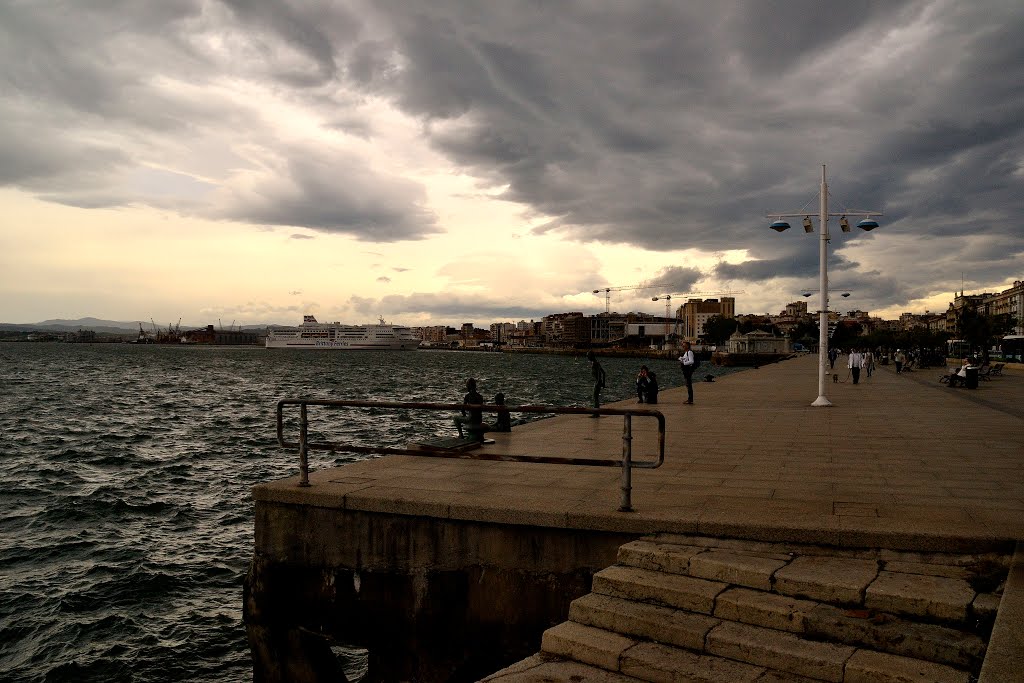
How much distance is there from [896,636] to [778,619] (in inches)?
23.3

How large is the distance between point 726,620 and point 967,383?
2717 centimetres

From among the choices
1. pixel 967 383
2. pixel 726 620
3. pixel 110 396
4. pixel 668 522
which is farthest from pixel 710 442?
pixel 110 396

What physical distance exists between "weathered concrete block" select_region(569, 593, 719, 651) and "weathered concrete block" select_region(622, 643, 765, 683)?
0.08 metres

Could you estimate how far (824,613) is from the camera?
4.10 meters

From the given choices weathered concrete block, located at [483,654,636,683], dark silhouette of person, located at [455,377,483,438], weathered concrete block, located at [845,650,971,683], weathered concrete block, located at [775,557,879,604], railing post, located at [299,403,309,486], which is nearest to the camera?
weathered concrete block, located at [845,650,971,683]

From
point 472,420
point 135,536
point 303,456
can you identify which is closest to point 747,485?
point 472,420

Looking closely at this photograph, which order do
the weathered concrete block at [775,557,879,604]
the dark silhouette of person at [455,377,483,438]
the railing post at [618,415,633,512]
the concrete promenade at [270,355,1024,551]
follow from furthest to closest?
the dark silhouette of person at [455,377,483,438]
the railing post at [618,415,633,512]
the concrete promenade at [270,355,1024,551]
the weathered concrete block at [775,557,879,604]

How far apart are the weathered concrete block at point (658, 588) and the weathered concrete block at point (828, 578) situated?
40 centimetres

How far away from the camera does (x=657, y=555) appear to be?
494cm

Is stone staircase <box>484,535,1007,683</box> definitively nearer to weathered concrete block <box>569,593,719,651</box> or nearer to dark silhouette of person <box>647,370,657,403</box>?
weathered concrete block <box>569,593,719,651</box>

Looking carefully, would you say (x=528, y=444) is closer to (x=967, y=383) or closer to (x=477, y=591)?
(x=477, y=591)

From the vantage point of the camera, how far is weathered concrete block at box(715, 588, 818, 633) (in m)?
4.10

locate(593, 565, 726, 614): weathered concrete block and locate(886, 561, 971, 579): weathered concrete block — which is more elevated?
locate(886, 561, 971, 579): weathered concrete block

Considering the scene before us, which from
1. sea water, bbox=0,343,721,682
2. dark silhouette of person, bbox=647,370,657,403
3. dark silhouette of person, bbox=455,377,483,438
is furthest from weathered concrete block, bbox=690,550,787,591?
dark silhouette of person, bbox=647,370,657,403
